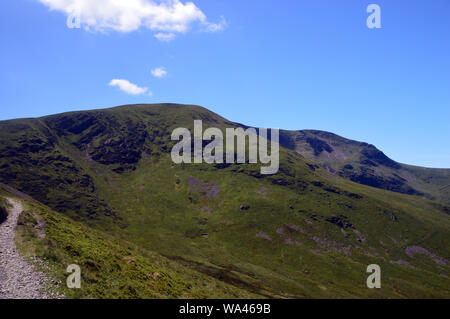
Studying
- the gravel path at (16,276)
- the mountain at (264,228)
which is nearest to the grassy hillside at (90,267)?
the gravel path at (16,276)

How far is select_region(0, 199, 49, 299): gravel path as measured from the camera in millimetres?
22797

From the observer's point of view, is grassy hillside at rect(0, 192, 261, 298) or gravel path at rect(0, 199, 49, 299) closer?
gravel path at rect(0, 199, 49, 299)

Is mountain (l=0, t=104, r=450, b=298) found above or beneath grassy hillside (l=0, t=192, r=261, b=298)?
beneath

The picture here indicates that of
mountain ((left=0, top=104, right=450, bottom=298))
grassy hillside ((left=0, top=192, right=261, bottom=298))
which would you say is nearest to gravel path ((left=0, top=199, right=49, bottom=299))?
grassy hillside ((left=0, top=192, right=261, bottom=298))

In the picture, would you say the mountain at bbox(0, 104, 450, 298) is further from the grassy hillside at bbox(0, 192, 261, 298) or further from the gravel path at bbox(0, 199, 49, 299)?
the gravel path at bbox(0, 199, 49, 299)

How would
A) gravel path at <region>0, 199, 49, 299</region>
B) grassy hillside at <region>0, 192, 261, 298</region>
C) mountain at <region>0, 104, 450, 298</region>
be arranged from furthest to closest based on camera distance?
mountain at <region>0, 104, 450, 298</region> < grassy hillside at <region>0, 192, 261, 298</region> < gravel path at <region>0, 199, 49, 299</region>

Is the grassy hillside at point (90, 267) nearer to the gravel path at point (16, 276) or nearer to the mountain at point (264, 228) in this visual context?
the gravel path at point (16, 276)

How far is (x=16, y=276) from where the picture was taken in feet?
81.1

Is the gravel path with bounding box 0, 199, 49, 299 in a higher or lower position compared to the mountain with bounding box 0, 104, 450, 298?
higher

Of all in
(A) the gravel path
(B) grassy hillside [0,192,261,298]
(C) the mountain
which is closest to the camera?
(A) the gravel path
